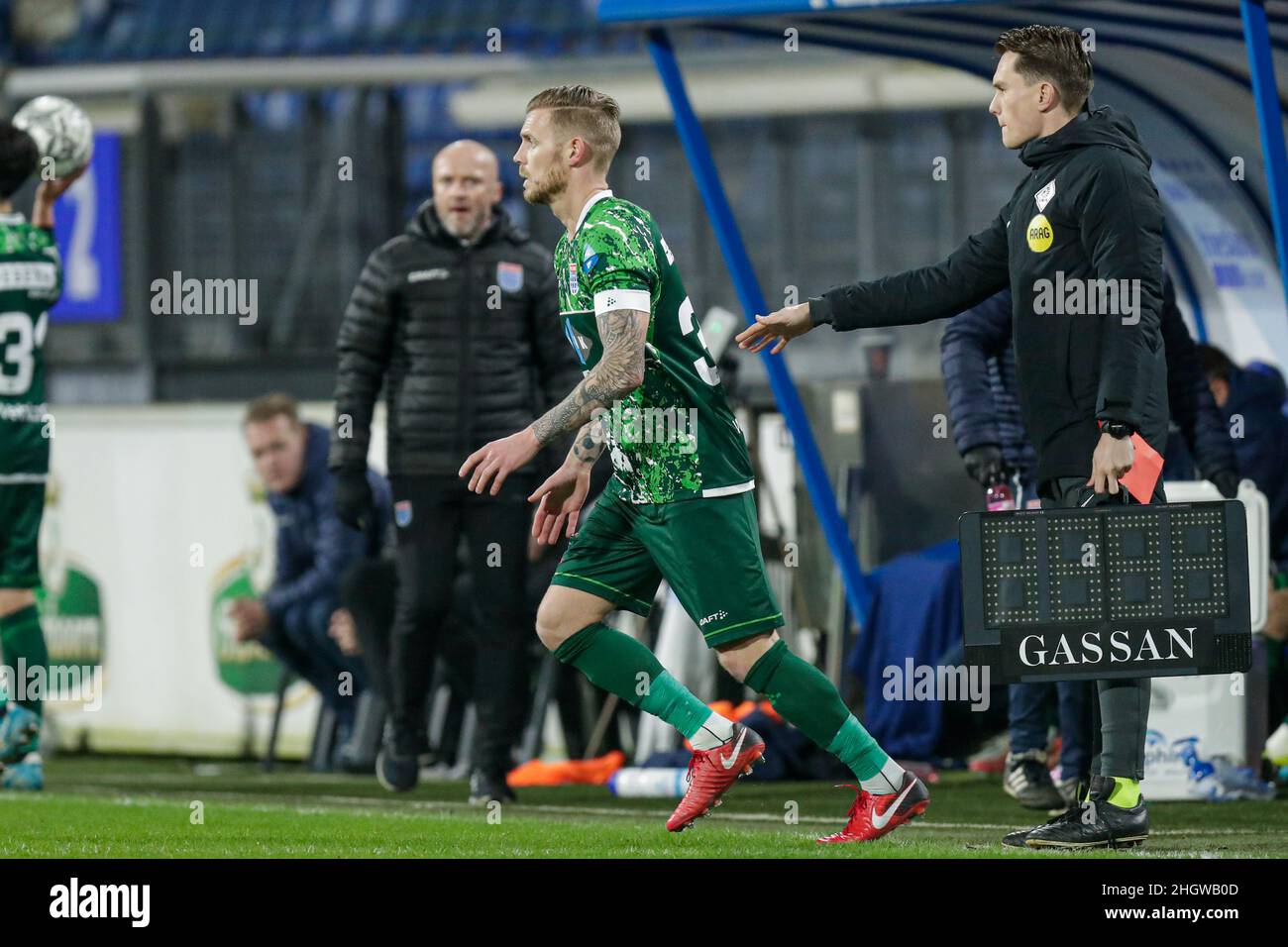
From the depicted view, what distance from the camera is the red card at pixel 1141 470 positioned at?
566 cm

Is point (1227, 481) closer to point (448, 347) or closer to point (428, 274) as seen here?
point (448, 347)

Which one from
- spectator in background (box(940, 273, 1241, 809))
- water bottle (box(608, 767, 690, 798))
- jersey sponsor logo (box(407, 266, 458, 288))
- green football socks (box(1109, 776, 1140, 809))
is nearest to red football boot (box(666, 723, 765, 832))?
green football socks (box(1109, 776, 1140, 809))

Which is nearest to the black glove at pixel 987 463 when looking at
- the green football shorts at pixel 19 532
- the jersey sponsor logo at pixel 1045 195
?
the jersey sponsor logo at pixel 1045 195

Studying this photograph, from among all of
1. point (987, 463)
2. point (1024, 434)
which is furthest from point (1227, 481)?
point (987, 463)

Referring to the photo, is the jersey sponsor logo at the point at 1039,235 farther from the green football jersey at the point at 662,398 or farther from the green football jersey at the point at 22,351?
the green football jersey at the point at 22,351

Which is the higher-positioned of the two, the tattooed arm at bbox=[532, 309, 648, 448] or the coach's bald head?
the coach's bald head

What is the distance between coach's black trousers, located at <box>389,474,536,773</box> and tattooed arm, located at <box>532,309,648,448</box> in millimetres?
2320

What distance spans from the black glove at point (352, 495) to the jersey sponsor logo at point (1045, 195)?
3.11 m

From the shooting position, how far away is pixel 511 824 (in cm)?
681

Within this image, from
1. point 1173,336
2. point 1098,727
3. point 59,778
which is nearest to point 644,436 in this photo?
point 1098,727

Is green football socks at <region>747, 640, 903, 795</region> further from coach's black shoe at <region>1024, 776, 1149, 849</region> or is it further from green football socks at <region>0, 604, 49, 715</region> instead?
green football socks at <region>0, 604, 49, 715</region>

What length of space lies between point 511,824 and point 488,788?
1.11m

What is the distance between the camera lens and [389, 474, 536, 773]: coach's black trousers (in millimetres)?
7992
